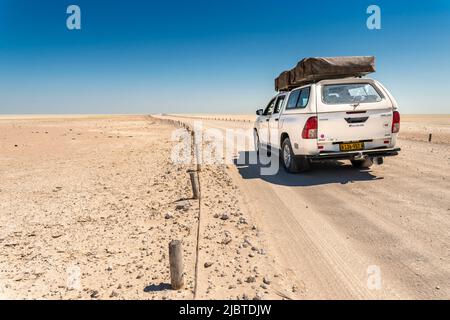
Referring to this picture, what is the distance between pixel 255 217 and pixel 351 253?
72.8 inches

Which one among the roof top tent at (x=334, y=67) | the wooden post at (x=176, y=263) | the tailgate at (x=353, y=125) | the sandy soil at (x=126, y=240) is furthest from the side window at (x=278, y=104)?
the wooden post at (x=176, y=263)

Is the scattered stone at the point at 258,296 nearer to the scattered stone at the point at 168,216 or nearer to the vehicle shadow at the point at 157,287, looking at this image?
the vehicle shadow at the point at 157,287

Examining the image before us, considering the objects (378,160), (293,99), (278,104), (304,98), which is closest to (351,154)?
(378,160)

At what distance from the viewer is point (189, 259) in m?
4.06

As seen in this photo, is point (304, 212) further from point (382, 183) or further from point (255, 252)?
point (382, 183)

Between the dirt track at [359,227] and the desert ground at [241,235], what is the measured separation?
2 centimetres

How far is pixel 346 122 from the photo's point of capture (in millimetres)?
7055

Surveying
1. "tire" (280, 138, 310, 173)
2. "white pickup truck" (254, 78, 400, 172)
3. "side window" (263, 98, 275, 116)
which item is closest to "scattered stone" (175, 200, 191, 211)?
"white pickup truck" (254, 78, 400, 172)

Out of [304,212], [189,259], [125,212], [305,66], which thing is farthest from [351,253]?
[305,66]

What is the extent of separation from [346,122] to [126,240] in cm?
524

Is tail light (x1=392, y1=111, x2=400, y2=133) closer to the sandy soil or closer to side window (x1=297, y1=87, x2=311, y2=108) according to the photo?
side window (x1=297, y1=87, x2=311, y2=108)

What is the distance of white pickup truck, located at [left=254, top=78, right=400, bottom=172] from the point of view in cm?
705

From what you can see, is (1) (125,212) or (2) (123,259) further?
(1) (125,212)

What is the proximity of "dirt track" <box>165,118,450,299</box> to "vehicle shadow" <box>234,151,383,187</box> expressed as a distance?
0.02 meters
